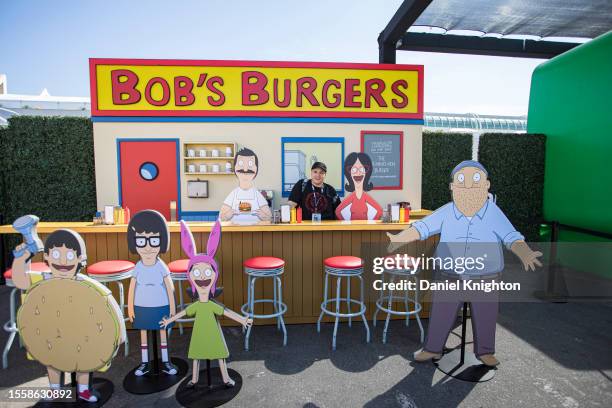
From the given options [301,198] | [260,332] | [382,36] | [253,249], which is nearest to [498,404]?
[260,332]

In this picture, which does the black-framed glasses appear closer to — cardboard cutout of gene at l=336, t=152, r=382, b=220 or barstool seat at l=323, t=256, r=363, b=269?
barstool seat at l=323, t=256, r=363, b=269

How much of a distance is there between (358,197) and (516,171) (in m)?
4.65

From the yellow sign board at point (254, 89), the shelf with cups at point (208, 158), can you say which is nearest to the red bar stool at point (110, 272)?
the shelf with cups at point (208, 158)

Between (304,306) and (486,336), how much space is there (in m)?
1.96

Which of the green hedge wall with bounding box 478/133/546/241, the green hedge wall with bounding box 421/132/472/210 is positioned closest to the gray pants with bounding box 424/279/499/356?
the green hedge wall with bounding box 421/132/472/210

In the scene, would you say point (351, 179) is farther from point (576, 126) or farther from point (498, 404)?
→ point (576, 126)

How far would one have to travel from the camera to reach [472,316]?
348cm

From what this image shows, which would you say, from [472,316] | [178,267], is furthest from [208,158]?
[472,316]

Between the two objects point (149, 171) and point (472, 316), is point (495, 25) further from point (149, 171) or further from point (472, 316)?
point (149, 171)

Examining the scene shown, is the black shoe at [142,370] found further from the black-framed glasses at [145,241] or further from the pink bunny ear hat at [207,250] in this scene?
the black-framed glasses at [145,241]

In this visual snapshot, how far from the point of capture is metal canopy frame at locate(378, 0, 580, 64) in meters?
8.12

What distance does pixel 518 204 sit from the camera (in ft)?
25.6

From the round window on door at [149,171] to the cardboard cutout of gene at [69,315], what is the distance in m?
3.82

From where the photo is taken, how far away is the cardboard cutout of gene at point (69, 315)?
2709 mm
